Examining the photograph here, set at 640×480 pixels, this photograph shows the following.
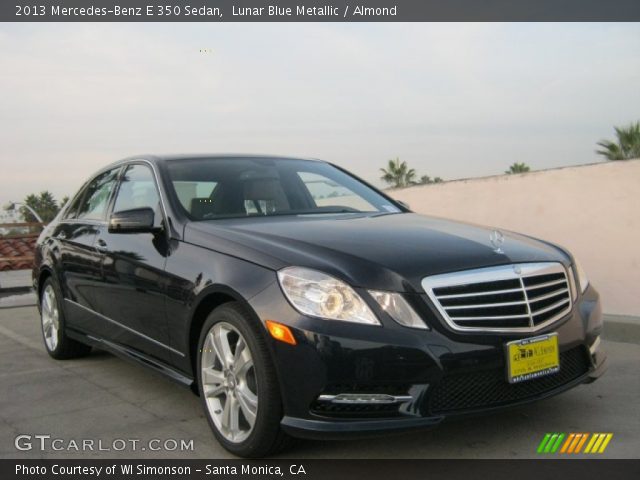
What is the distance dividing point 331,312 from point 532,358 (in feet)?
3.06

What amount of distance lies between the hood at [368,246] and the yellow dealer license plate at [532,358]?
39 cm

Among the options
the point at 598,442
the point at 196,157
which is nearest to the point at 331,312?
the point at 598,442

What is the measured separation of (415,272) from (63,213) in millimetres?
3904

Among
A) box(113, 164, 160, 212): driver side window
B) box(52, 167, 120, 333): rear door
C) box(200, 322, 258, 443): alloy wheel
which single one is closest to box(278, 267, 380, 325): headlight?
box(200, 322, 258, 443): alloy wheel

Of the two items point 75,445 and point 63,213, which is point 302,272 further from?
point 63,213

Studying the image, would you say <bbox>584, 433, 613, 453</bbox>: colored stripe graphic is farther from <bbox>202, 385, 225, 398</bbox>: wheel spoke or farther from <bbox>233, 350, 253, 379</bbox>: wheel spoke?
<bbox>202, 385, 225, 398</bbox>: wheel spoke

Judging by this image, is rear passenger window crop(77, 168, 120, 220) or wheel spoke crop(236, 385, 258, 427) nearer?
wheel spoke crop(236, 385, 258, 427)

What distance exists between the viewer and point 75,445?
11.9 feet

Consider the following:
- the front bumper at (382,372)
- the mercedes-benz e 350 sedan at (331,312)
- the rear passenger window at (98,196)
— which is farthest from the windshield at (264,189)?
the front bumper at (382,372)

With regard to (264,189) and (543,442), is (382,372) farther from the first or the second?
(264,189)

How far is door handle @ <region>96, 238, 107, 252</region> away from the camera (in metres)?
4.70

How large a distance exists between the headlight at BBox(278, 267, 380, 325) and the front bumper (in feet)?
0.13

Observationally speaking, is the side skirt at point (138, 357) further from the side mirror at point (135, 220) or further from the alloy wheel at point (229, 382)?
the side mirror at point (135, 220)

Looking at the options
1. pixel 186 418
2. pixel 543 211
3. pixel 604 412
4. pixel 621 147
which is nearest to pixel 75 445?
pixel 186 418
